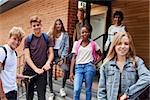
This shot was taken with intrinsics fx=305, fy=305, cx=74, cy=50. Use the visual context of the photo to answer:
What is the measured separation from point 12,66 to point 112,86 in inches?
53.9

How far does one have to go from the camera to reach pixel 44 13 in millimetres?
10539

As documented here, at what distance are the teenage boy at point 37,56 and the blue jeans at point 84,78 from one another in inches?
25.1

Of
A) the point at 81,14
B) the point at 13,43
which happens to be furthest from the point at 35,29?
the point at 81,14

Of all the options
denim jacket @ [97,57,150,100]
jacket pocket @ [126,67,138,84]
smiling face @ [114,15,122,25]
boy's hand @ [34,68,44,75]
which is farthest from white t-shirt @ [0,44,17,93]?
smiling face @ [114,15,122,25]

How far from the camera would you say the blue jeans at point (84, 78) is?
5.16 m

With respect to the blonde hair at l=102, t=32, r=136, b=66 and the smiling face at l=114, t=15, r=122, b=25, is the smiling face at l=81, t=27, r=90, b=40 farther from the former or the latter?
the blonde hair at l=102, t=32, r=136, b=66

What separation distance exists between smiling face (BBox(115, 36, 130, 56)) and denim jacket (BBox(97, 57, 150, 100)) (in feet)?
0.30

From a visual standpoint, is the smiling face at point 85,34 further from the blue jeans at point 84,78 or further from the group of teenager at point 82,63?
the blue jeans at point 84,78

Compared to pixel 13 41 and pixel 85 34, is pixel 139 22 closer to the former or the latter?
pixel 85 34

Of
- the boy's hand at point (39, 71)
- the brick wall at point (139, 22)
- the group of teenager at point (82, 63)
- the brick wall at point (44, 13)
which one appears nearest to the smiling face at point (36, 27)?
the group of teenager at point (82, 63)

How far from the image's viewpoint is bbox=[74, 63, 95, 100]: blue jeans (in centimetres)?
516

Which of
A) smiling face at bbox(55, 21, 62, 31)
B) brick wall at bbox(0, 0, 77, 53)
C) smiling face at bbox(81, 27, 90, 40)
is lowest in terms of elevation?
smiling face at bbox(81, 27, 90, 40)

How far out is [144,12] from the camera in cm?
797

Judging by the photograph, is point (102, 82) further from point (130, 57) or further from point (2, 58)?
point (2, 58)
